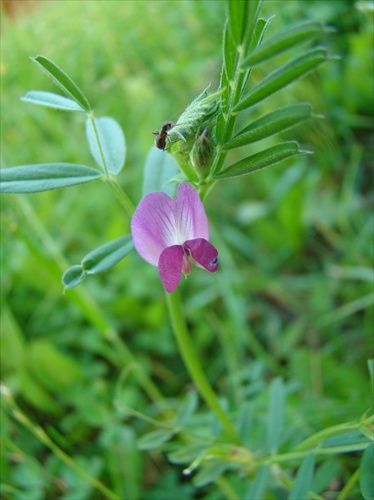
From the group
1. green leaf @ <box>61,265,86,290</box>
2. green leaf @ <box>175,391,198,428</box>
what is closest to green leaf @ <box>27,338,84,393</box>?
green leaf @ <box>175,391,198,428</box>

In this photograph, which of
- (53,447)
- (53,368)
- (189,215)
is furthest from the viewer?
(53,368)

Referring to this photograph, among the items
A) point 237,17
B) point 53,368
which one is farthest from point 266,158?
point 53,368

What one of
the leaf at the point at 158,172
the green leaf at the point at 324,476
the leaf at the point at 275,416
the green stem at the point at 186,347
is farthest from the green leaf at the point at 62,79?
the green leaf at the point at 324,476

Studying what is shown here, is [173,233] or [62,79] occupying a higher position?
[62,79]

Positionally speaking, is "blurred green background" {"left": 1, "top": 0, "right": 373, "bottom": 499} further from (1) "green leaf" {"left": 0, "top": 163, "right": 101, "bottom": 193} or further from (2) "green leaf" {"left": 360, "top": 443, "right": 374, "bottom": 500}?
(1) "green leaf" {"left": 0, "top": 163, "right": 101, "bottom": 193}

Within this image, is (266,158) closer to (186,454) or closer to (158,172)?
(158,172)

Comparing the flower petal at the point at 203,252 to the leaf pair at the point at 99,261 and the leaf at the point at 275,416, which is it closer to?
the leaf pair at the point at 99,261

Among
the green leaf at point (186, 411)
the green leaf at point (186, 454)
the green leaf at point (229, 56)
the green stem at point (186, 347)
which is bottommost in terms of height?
the green leaf at point (186, 454)
